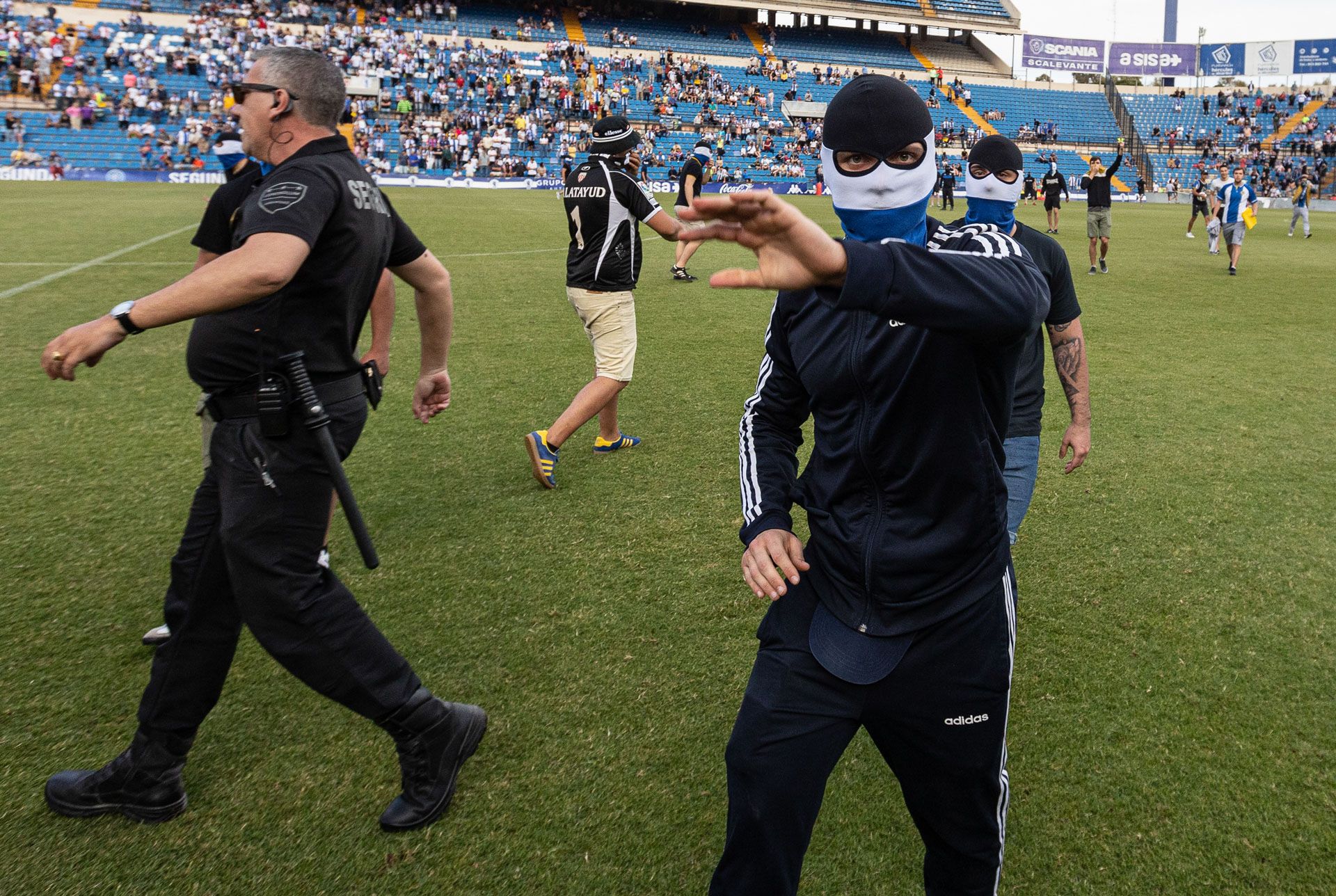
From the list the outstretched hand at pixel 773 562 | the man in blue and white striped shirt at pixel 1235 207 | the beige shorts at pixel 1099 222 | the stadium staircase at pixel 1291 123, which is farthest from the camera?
the stadium staircase at pixel 1291 123

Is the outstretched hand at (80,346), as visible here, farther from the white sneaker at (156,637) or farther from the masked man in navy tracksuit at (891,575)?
the white sneaker at (156,637)

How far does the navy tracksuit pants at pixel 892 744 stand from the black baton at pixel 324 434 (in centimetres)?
129

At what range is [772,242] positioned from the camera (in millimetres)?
1355

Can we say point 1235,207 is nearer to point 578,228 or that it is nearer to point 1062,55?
point 578,228

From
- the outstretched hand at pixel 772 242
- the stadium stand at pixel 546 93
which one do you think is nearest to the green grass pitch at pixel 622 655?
the outstretched hand at pixel 772 242

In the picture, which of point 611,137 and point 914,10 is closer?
point 611,137

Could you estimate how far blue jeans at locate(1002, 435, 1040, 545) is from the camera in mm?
3861

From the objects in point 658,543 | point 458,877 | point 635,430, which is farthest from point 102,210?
point 458,877

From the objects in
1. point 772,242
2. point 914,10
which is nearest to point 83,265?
point 772,242

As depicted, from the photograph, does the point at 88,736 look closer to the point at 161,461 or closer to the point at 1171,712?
the point at 161,461

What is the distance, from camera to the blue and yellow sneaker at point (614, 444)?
6660mm

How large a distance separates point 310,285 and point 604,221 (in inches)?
154

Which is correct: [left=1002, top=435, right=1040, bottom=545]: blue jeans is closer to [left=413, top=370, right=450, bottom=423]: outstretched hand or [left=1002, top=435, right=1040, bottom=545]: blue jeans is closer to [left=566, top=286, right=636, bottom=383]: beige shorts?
[left=413, top=370, right=450, bottom=423]: outstretched hand

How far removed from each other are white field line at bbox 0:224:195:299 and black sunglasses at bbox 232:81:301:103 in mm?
10957
